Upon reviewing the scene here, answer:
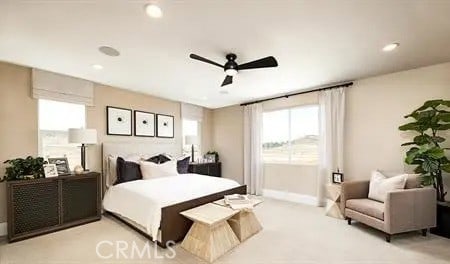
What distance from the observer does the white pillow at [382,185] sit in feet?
10.6

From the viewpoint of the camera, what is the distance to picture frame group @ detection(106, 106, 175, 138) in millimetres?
4609

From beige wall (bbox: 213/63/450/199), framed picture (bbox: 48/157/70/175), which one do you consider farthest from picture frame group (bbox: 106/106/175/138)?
beige wall (bbox: 213/63/450/199)

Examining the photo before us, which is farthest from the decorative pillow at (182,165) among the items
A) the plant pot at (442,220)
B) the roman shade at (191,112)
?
the plant pot at (442,220)

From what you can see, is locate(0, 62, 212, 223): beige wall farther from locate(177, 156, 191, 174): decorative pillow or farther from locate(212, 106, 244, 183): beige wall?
locate(212, 106, 244, 183): beige wall

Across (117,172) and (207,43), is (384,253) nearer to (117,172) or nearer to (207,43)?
Answer: (207,43)

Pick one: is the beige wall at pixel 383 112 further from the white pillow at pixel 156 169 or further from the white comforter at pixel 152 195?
the white pillow at pixel 156 169

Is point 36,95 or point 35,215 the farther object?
point 36,95

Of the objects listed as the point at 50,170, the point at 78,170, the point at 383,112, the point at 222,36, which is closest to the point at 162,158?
the point at 78,170

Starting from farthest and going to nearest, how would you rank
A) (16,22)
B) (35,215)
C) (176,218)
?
(35,215)
(176,218)
(16,22)

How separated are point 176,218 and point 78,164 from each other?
241cm

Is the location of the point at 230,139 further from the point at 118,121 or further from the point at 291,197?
the point at 118,121

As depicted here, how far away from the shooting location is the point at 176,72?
12.5 ft

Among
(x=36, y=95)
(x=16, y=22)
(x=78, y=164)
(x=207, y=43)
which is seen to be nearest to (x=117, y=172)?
(x=78, y=164)

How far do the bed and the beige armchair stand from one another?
1.88m
